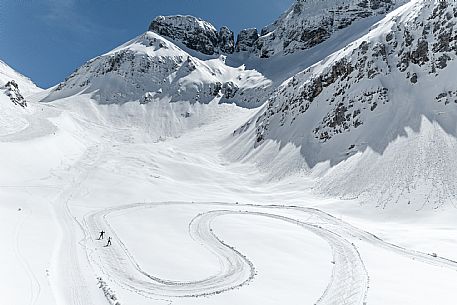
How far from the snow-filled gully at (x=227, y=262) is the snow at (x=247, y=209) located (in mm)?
143

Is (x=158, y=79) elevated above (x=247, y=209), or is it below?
above

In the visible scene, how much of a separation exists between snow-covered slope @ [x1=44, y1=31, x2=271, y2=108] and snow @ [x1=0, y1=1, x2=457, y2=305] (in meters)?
31.6

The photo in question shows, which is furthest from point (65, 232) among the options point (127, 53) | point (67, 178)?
point (127, 53)

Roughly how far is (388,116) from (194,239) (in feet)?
136

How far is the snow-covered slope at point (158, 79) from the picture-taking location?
129625 mm

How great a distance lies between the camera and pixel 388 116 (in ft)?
185

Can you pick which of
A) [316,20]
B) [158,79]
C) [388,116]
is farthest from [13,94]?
[316,20]

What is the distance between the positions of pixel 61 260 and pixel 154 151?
56.7 metres

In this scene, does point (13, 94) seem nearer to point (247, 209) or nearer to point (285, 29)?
point (247, 209)

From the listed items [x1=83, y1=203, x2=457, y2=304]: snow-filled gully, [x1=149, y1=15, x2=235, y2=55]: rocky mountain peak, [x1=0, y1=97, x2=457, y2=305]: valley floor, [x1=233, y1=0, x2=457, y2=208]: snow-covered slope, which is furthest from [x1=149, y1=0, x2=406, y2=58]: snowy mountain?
[x1=83, y1=203, x2=457, y2=304]: snow-filled gully

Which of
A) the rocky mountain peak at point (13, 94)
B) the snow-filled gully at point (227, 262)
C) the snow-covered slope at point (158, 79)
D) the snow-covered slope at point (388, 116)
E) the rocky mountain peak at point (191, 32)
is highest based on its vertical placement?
the rocky mountain peak at point (191, 32)

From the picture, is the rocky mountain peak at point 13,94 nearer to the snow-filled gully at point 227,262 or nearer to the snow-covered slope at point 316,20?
the snow-filled gully at point 227,262

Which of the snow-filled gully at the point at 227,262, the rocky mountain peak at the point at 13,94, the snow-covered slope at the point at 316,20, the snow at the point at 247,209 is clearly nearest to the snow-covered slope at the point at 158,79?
the snow-covered slope at the point at 316,20

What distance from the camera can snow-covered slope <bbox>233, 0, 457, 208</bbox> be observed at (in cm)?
4441
